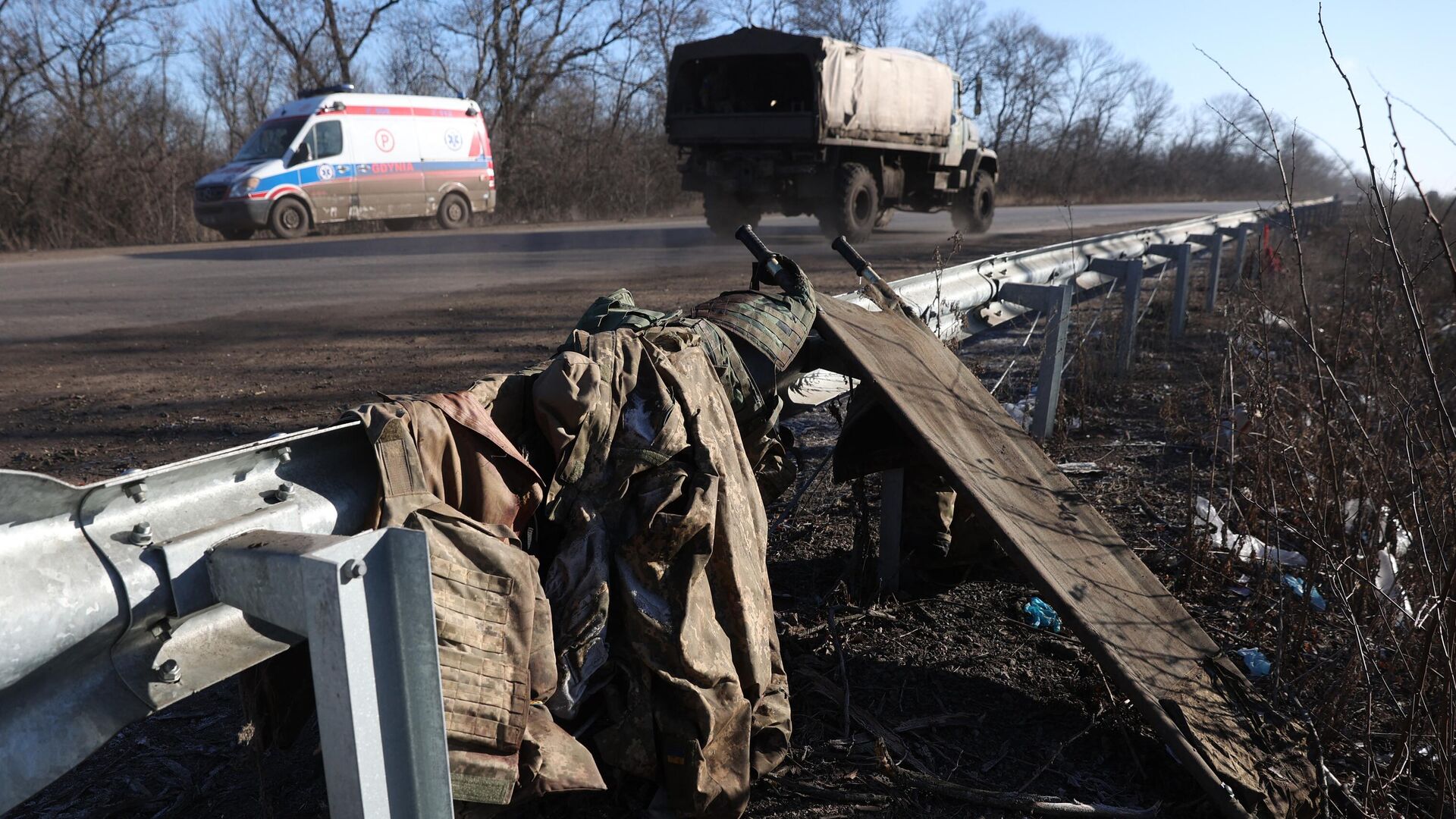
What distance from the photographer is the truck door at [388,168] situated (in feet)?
63.0

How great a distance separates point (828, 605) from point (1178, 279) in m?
5.97

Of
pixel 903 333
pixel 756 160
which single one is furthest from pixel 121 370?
pixel 756 160

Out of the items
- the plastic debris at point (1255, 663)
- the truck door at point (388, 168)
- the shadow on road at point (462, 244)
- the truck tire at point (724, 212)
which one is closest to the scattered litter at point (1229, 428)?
the plastic debris at point (1255, 663)

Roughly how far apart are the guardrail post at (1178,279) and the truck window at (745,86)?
27.7 feet

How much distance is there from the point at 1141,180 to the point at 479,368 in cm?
4991

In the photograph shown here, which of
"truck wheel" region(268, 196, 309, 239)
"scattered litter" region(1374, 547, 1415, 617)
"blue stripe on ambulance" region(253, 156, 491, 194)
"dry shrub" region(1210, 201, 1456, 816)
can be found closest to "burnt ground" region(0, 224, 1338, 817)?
"dry shrub" region(1210, 201, 1456, 816)

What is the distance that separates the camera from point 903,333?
343 cm

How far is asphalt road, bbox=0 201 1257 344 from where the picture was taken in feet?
27.6

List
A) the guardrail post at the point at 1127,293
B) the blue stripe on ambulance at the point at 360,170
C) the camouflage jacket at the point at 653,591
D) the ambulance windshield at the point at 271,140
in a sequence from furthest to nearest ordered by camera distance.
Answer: the ambulance windshield at the point at 271,140, the blue stripe on ambulance at the point at 360,170, the guardrail post at the point at 1127,293, the camouflage jacket at the point at 653,591

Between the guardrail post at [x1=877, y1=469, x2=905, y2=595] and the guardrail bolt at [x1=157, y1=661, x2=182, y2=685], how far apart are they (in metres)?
Result: 2.25

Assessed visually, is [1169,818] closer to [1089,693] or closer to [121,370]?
[1089,693]

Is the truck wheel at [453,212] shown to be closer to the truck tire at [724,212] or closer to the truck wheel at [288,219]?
the truck wheel at [288,219]

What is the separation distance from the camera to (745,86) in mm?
16688

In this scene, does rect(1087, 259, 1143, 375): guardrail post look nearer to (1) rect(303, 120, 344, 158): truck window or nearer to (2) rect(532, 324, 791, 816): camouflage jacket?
(2) rect(532, 324, 791, 816): camouflage jacket
